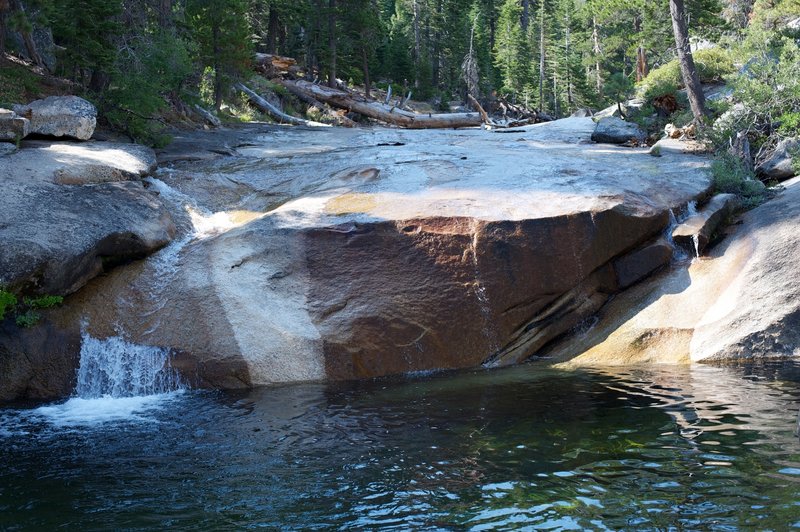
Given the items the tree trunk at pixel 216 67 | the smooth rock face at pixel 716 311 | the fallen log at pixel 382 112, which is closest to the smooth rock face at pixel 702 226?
the smooth rock face at pixel 716 311

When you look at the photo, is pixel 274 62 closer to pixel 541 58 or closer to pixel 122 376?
pixel 541 58

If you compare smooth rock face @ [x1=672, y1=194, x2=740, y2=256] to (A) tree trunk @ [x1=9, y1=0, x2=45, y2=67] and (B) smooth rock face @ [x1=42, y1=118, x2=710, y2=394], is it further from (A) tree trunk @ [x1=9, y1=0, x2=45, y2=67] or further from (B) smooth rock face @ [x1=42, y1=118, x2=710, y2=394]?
(A) tree trunk @ [x1=9, y1=0, x2=45, y2=67]

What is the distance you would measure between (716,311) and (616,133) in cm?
993

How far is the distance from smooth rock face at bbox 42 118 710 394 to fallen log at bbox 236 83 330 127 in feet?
47.8

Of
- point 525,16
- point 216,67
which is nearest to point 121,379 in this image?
point 216,67

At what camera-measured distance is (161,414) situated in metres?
9.28

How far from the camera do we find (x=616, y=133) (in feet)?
67.1

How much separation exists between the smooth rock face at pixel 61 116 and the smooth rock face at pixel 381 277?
9.01ft

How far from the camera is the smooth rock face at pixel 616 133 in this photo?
66.7ft

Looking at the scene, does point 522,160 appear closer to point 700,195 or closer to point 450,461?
point 700,195

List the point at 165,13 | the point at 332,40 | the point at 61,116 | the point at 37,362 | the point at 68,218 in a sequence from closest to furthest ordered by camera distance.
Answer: the point at 37,362, the point at 68,218, the point at 61,116, the point at 165,13, the point at 332,40

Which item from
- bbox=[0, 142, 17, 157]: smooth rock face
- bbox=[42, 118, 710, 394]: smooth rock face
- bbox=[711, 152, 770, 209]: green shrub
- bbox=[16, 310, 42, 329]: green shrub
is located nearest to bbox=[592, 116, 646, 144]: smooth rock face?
bbox=[711, 152, 770, 209]: green shrub

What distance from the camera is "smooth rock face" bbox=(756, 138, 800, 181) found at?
622 inches

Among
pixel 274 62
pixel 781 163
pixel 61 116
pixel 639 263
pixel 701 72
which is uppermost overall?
pixel 274 62
